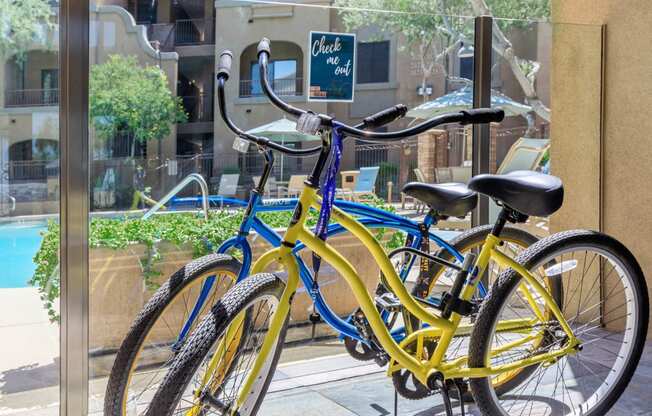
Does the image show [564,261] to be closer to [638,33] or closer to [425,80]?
[425,80]

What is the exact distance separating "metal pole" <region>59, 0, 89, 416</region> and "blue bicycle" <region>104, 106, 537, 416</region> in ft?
1.62

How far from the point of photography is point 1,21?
2.39 metres

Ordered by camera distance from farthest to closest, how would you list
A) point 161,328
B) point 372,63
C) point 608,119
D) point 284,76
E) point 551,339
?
1. point 608,119
2. point 372,63
3. point 284,76
4. point 551,339
5. point 161,328

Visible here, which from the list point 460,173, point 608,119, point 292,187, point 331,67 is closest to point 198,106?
point 292,187

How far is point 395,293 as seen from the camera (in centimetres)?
204

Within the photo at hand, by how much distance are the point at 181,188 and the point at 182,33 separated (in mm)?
647

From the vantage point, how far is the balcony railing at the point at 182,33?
9.10 ft

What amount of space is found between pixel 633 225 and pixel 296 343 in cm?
186

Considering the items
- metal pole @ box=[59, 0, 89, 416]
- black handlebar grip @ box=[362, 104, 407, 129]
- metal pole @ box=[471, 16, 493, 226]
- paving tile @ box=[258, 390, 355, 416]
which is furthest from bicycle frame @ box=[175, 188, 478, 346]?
metal pole @ box=[471, 16, 493, 226]

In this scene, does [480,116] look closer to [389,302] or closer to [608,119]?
[389,302]

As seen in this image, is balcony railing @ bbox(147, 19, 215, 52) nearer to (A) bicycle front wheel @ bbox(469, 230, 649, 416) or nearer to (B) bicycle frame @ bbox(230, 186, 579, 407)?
(B) bicycle frame @ bbox(230, 186, 579, 407)

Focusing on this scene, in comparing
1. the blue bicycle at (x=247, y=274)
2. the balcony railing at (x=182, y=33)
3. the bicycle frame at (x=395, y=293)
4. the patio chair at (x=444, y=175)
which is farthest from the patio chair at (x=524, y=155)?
the balcony railing at (x=182, y=33)

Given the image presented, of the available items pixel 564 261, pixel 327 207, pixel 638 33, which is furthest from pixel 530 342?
pixel 638 33

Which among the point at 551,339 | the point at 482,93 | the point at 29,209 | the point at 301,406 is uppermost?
the point at 482,93
